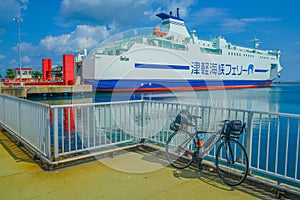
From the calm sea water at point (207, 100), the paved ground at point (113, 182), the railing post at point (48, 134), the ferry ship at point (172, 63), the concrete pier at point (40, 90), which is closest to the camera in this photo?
the paved ground at point (113, 182)

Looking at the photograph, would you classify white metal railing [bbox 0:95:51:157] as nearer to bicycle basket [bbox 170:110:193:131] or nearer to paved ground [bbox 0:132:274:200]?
paved ground [bbox 0:132:274:200]

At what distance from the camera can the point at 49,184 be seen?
8.87ft

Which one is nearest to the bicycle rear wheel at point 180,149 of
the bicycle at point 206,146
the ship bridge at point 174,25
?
the bicycle at point 206,146

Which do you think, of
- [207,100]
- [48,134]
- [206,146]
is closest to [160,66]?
[207,100]

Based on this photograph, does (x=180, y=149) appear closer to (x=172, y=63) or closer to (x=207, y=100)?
(x=207, y=100)

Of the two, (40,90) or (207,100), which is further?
(40,90)

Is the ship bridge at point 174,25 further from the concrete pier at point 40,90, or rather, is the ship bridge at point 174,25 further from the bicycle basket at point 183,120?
the bicycle basket at point 183,120

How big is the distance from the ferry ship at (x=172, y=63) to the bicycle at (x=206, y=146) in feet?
52.1

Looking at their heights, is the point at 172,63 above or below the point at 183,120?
above

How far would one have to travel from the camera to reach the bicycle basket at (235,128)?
274cm

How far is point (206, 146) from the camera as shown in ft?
10.5

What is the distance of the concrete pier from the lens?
1880 cm

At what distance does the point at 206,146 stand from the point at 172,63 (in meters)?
27.8

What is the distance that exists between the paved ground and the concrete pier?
707 inches
